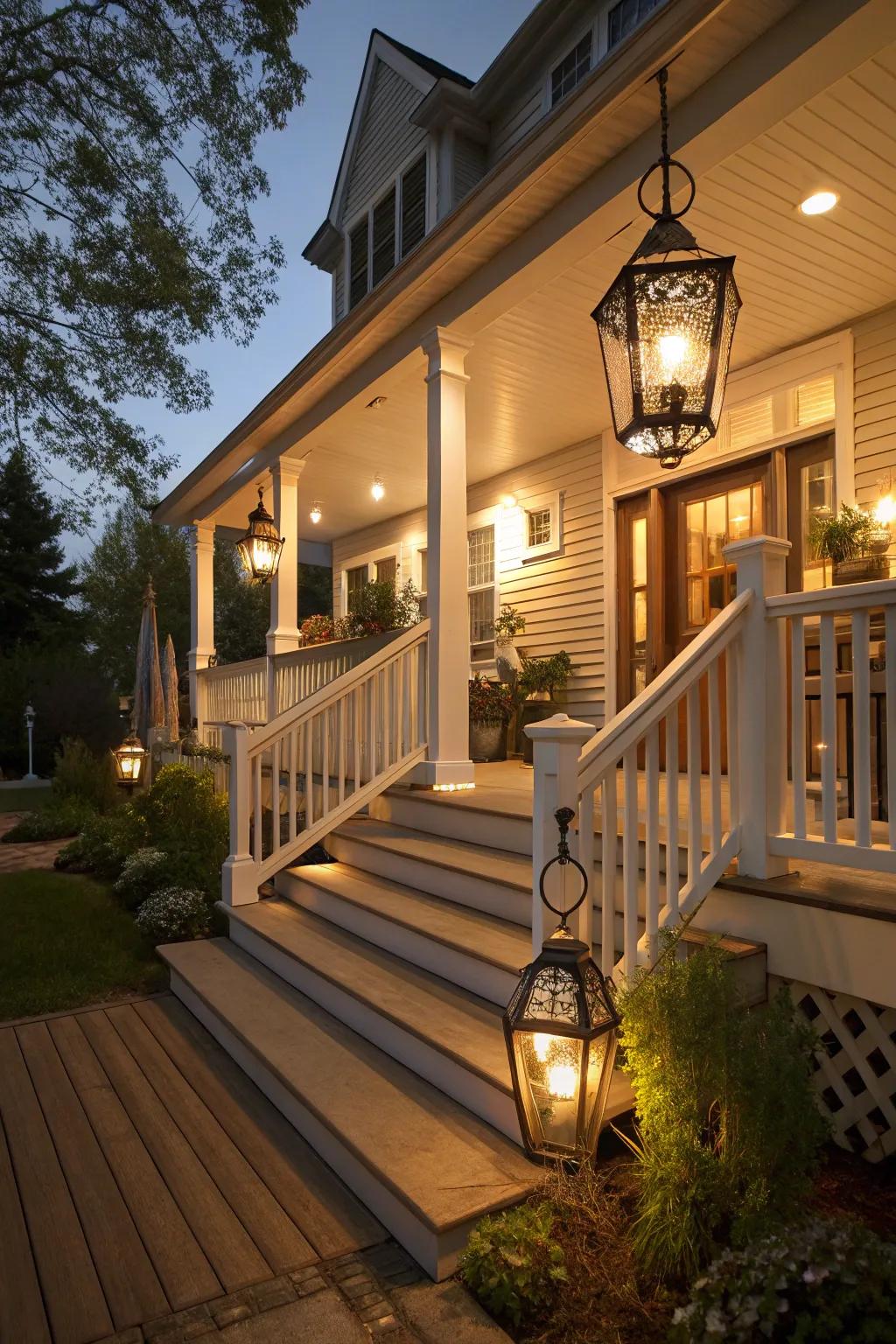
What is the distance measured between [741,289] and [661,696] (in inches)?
122

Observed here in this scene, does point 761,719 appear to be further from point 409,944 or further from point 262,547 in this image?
point 262,547

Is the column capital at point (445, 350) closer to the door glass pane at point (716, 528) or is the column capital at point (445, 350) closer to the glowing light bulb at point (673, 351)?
the door glass pane at point (716, 528)

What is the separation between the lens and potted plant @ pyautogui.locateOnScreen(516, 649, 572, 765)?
6.90 meters

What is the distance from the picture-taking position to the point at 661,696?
8.83 feet

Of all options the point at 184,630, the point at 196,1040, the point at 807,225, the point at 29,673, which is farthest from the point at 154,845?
the point at 184,630

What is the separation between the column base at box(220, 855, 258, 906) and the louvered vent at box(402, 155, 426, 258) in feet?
20.5

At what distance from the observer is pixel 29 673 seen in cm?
1688

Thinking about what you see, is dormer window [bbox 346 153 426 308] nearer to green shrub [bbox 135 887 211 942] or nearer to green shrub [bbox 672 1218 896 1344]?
green shrub [bbox 135 887 211 942]

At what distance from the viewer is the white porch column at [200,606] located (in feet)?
32.2

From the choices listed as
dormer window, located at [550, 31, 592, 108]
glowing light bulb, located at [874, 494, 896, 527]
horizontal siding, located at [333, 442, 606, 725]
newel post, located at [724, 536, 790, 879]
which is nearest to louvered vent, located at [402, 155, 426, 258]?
dormer window, located at [550, 31, 592, 108]

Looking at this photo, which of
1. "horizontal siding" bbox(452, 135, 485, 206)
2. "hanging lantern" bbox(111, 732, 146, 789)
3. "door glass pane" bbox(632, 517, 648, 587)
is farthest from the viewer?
"hanging lantern" bbox(111, 732, 146, 789)

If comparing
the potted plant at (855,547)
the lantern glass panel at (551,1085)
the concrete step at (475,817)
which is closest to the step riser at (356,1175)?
the lantern glass panel at (551,1085)

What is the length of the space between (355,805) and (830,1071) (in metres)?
2.98

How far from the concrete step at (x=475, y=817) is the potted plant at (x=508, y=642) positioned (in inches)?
95.1
